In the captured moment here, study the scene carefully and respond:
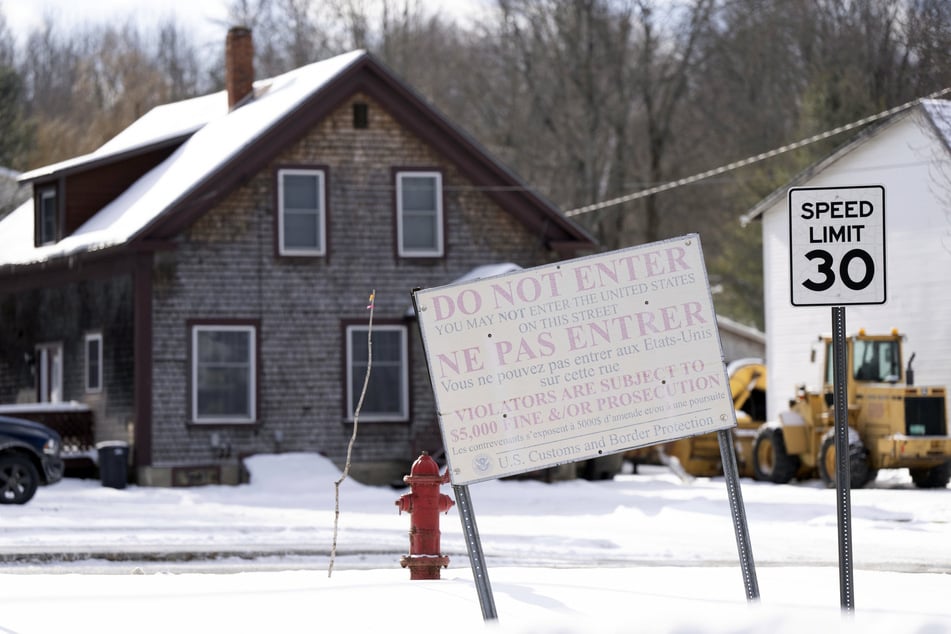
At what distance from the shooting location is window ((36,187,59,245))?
33.6 m

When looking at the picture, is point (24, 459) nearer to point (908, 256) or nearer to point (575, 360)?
point (575, 360)

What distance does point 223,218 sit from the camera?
30.4 metres

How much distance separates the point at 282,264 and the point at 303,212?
3.46 ft

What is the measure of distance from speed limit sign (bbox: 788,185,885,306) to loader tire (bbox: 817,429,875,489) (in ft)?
57.3

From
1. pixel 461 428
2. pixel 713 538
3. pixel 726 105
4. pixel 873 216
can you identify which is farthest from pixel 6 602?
pixel 726 105

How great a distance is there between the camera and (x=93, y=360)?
32.1 m

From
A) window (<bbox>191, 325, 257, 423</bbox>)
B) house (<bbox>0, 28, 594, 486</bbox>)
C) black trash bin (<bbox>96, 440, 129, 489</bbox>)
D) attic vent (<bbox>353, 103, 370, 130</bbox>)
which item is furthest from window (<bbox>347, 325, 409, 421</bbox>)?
black trash bin (<bbox>96, 440, 129, 489</bbox>)

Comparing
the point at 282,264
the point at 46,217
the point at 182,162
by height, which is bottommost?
the point at 282,264

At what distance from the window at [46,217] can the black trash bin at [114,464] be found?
5.99m

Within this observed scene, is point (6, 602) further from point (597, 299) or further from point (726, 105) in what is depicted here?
point (726, 105)

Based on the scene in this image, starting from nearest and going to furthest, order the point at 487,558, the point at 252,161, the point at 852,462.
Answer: the point at 487,558
the point at 852,462
the point at 252,161

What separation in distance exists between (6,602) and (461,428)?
3.39 metres

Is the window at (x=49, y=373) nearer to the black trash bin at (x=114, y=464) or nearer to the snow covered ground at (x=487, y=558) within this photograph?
the snow covered ground at (x=487, y=558)

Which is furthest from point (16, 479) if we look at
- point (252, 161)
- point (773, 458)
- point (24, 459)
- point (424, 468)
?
point (424, 468)
